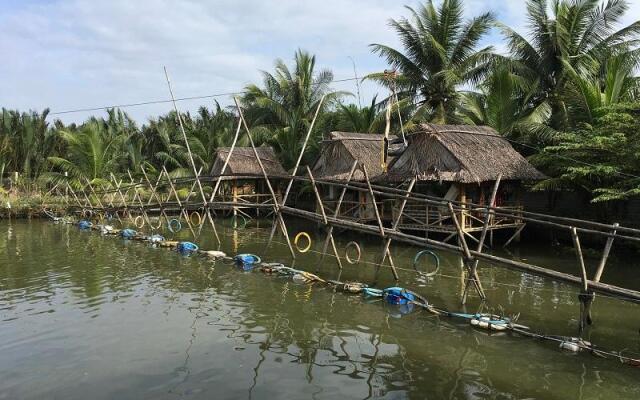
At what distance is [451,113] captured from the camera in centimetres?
2275

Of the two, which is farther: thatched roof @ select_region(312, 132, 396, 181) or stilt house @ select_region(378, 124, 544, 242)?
thatched roof @ select_region(312, 132, 396, 181)

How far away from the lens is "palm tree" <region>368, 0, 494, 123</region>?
861 inches

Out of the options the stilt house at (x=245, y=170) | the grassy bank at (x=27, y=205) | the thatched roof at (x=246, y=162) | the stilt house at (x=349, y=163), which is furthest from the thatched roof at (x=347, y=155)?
the grassy bank at (x=27, y=205)

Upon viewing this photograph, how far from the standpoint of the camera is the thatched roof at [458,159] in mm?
16719

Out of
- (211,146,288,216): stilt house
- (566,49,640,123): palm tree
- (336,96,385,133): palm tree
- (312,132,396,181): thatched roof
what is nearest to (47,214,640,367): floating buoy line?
(312,132,396,181): thatched roof

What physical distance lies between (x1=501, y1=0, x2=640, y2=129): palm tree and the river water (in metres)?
8.03

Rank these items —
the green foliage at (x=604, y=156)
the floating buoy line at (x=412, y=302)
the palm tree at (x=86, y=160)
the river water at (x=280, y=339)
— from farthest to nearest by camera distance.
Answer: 1. the palm tree at (x=86, y=160)
2. the green foliage at (x=604, y=156)
3. the floating buoy line at (x=412, y=302)
4. the river water at (x=280, y=339)

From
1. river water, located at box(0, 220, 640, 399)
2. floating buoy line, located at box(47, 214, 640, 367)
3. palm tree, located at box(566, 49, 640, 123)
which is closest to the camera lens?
river water, located at box(0, 220, 640, 399)

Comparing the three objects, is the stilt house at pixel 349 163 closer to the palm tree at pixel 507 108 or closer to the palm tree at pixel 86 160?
the palm tree at pixel 507 108

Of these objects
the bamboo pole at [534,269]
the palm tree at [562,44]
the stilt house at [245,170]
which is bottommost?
the bamboo pole at [534,269]

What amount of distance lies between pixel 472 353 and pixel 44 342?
21.8ft

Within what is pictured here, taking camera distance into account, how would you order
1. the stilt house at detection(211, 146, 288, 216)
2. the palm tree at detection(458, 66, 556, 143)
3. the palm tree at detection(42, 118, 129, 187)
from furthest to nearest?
the palm tree at detection(42, 118, 129, 187) → the stilt house at detection(211, 146, 288, 216) → the palm tree at detection(458, 66, 556, 143)

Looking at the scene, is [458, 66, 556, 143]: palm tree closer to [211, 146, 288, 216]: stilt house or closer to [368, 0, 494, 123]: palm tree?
[368, 0, 494, 123]: palm tree

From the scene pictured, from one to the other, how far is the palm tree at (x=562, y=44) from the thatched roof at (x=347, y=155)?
631 centimetres
